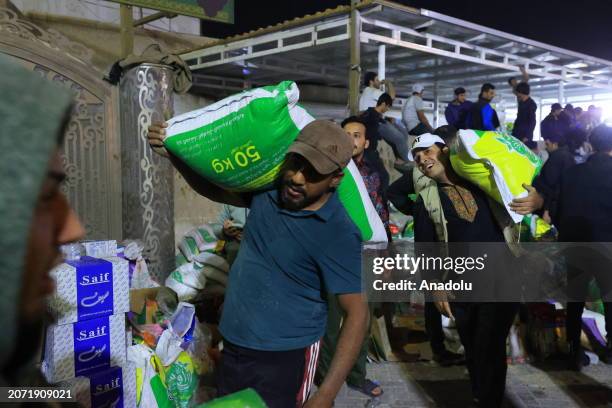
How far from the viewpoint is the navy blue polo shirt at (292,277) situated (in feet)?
5.86

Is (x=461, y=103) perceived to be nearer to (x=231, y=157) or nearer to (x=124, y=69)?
(x=124, y=69)

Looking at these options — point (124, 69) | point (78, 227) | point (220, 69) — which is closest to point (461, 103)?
point (220, 69)

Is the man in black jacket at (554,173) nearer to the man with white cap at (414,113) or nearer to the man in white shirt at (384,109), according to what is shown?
the man in white shirt at (384,109)

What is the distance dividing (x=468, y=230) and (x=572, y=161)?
1.76 meters

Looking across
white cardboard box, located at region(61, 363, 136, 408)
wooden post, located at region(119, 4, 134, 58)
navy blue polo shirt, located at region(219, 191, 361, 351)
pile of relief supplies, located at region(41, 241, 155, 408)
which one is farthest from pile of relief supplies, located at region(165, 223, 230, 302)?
navy blue polo shirt, located at region(219, 191, 361, 351)

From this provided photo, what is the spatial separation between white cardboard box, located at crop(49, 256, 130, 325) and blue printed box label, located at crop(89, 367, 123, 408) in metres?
0.31

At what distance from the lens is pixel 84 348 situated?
2.59 m

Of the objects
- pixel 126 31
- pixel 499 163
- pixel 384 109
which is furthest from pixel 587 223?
pixel 126 31

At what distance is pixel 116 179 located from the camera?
502 cm

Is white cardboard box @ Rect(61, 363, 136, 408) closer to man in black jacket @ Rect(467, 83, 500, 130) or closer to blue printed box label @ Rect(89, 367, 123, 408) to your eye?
blue printed box label @ Rect(89, 367, 123, 408)

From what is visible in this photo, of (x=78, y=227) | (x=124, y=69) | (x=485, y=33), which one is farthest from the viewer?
(x=485, y=33)

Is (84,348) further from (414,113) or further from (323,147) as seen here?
(414,113)

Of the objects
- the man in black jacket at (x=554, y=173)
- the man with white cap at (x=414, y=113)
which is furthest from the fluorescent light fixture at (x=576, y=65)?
the man in black jacket at (x=554, y=173)

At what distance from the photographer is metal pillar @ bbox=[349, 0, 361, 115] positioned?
5137 mm
